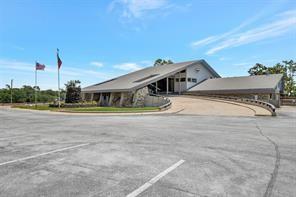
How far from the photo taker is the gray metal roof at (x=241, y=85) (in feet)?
109

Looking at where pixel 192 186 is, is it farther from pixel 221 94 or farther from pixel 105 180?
pixel 221 94

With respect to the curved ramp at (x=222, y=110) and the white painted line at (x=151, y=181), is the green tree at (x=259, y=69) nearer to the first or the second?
the curved ramp at (x=222, y=110)

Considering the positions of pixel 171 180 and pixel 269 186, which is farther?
pixel 171 180

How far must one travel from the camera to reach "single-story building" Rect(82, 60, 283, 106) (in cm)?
3412

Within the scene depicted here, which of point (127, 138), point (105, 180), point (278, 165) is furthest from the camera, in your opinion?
point (127, 138)

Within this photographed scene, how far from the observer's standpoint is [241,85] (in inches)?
1437

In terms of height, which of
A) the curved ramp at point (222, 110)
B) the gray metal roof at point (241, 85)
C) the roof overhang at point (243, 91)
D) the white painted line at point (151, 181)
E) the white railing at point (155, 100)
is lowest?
the white painted line at point (151, 181)

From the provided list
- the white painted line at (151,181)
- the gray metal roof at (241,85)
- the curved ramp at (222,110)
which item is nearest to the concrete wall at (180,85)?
the gray metal roof at (241,85)

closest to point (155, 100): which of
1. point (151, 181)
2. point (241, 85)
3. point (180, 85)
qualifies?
point (180, 85)

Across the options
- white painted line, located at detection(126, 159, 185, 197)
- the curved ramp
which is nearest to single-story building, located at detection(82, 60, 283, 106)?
the curved ramp

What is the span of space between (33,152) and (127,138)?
11.4 ft

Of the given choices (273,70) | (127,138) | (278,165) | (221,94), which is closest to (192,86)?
(221,94)

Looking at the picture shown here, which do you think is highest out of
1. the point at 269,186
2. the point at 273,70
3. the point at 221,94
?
the point at 273,70

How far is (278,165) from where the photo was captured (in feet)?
18.4
